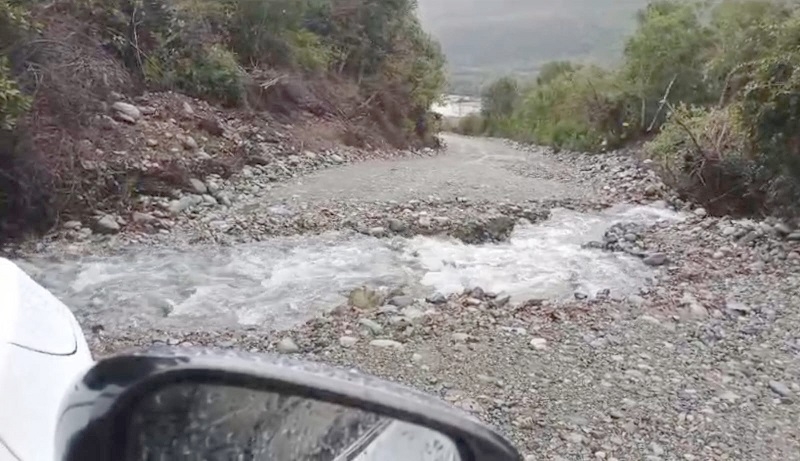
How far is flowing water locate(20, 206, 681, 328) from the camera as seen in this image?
4.79 meters

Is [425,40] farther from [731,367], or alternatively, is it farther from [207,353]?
[207,353]

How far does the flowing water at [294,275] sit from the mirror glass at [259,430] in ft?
12.1

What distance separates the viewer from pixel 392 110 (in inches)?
690

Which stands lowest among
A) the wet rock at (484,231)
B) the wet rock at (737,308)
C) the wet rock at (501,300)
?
the wet rock at (484,231)

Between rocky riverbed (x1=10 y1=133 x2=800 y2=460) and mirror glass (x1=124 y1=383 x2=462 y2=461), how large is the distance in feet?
6.93

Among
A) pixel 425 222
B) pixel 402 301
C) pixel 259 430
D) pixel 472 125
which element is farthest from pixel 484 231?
pixel 472 125

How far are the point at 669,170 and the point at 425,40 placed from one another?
1151 centimetres

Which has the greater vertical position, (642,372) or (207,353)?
(207,353)

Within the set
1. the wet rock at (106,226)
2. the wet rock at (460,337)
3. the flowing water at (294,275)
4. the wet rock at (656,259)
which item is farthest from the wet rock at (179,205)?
the wet rock at (656,259)

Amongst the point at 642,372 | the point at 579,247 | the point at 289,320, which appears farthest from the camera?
the point at 579,247

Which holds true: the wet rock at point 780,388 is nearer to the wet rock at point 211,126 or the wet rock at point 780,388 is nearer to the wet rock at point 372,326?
the wet rock at point 372,326

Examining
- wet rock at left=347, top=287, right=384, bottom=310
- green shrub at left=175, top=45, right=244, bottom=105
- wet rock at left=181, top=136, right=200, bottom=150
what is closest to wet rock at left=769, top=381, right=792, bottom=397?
wet rock at left=347, top=287, right=384, bottom=310

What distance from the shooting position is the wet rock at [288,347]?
390cm

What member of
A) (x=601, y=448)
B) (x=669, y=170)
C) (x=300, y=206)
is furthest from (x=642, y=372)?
(x=669, y=170)
